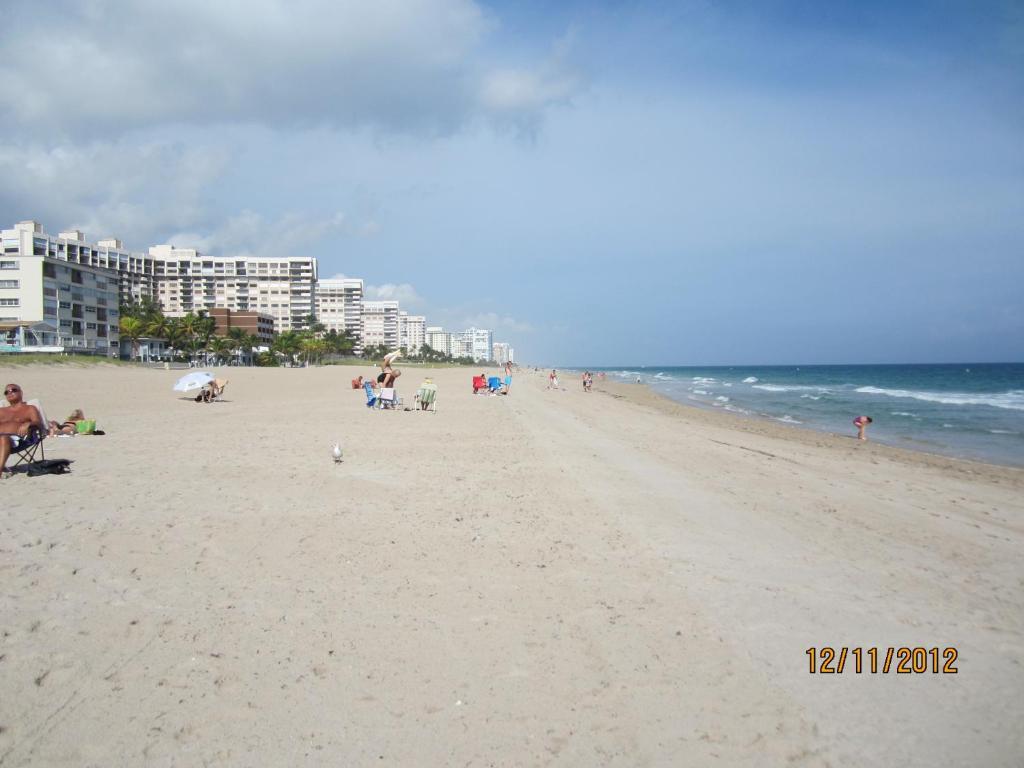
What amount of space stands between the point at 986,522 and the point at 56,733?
974 cm

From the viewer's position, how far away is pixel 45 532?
546 cm

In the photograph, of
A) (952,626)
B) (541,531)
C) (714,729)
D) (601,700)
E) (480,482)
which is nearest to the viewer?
(714,729)

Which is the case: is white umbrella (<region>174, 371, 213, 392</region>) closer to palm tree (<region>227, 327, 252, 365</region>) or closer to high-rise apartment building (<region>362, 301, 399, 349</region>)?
palm tree (<region>227, 327, 252, 365</region>)

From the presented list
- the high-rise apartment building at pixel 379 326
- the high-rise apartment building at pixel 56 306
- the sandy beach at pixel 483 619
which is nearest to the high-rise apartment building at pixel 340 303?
the high-rise apartment building at pixel 379 326

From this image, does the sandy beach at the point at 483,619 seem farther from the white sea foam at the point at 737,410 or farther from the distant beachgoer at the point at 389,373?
the white sea foam at the point at 737,410

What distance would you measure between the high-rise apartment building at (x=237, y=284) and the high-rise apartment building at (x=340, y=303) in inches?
494

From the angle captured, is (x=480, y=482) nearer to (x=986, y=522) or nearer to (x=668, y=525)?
(x=668, y=525)

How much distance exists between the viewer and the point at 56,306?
186 ft

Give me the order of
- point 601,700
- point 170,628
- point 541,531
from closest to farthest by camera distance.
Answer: point 601,700, point 170,628, point 541,531

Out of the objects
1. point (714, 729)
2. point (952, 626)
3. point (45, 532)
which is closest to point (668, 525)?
point (952, 626)

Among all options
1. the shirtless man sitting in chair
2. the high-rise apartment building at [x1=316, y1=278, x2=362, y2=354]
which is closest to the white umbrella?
the shirtless man sitting in chair

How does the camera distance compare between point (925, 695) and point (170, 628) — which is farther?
point (170, 628)

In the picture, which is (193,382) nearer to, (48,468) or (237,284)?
(48,468)

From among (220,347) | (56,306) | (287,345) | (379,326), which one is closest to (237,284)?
(379,326)
